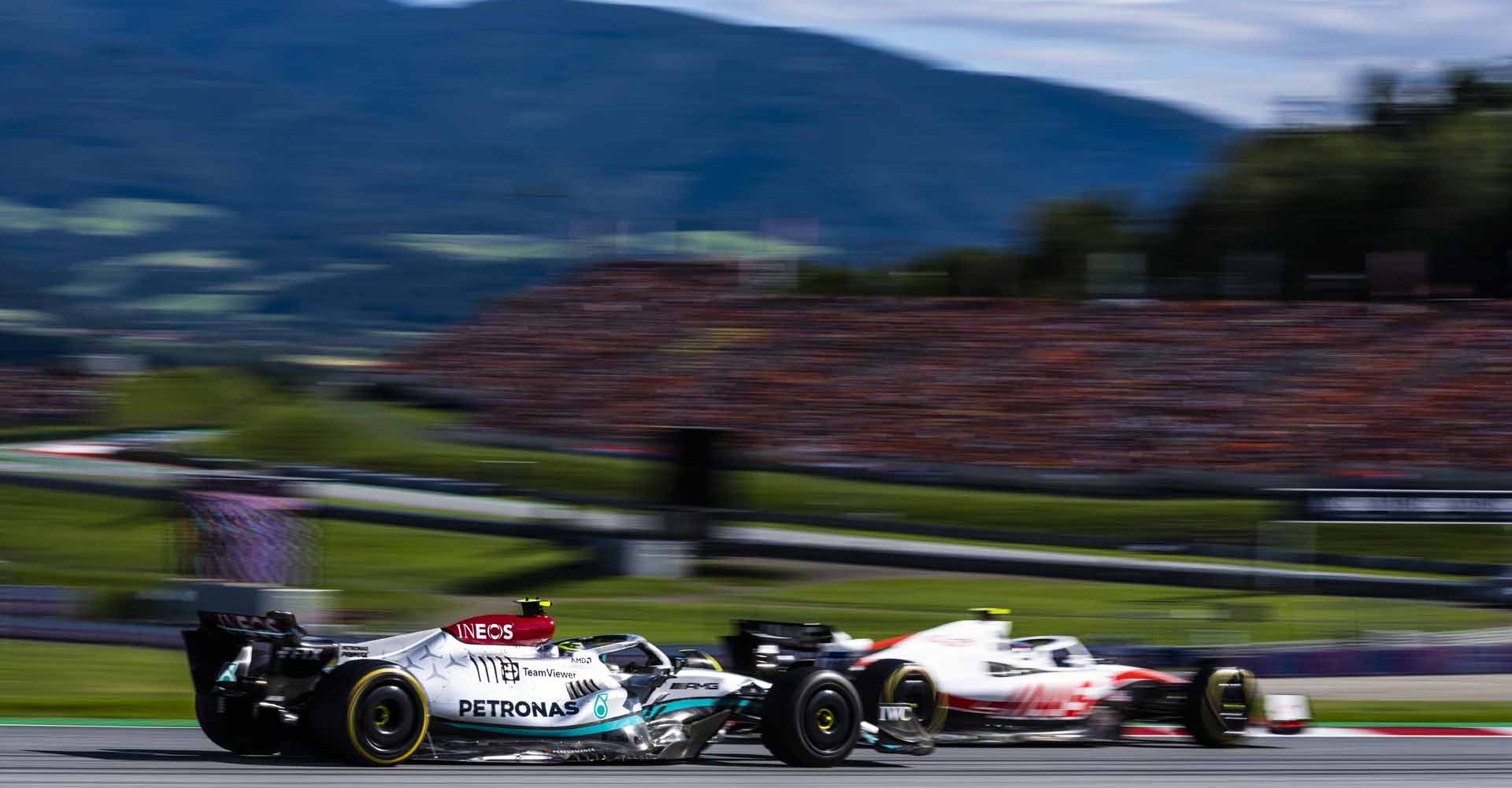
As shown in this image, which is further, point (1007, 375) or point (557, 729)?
point (1007, 375)

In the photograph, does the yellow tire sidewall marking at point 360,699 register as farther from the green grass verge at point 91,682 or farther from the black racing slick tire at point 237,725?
the green grass verge at point 91,682

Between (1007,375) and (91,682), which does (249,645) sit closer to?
(91,682)

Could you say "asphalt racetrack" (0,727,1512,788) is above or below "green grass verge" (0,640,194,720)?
above

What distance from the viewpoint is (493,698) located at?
7156mm

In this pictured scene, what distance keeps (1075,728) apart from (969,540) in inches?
746

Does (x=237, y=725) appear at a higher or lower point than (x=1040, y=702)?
higher

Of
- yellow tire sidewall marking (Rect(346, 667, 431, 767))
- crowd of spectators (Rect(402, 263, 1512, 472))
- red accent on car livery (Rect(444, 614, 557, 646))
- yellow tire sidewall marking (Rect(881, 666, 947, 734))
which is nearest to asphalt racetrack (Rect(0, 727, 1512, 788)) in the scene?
yellow tire sidewall marking (Rect(346, 667, 431, 767))

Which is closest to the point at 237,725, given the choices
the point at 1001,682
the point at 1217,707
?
the point at 1001,682

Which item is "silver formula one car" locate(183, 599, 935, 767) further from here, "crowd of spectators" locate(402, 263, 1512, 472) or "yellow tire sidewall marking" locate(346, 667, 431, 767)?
"crowd of spectators" locate(402, 263, 1512, 472)

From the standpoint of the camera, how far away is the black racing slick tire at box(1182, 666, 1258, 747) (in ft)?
30.0

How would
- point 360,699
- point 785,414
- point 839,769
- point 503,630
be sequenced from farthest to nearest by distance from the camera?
point 785,414 → point 839,769 → point 503,630 → point 360,699

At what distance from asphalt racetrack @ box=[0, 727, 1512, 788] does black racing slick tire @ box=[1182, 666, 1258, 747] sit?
0.13 m

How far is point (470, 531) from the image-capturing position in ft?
91.0

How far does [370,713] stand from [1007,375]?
27.2m
